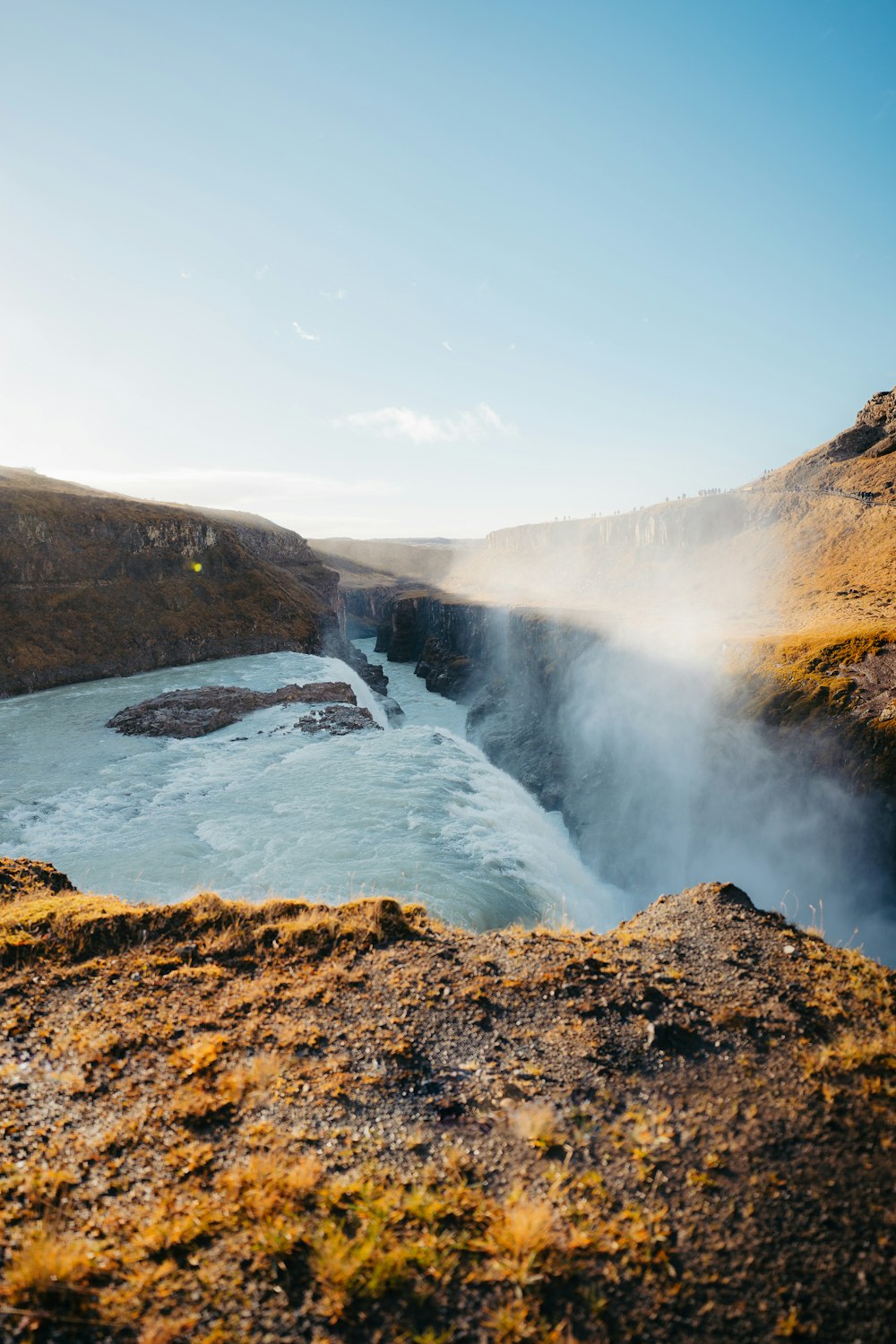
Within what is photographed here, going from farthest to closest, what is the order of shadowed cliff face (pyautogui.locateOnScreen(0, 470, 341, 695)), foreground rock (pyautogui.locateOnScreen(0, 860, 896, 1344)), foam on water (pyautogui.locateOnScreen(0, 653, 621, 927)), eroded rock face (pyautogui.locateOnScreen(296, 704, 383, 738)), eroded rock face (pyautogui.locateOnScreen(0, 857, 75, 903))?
1. shadowed cliff face (pyautogui.locateOnScreen(0, 470, 341, 695))
2. eroded rock face (pyautogui.locateOnScreen(296, 704, 383, 738))
3. foam on water (pyautogui.locateOnScreen(0, 653, 621, 927))
4. eroded rock face (pyautogui.locateOnScreen(0, 857, 75, 903))
5. foreground rock (pyautogui.locateOnScreen(0, 860, 896, 1344))

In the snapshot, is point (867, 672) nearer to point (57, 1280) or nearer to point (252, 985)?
point (252, 985)

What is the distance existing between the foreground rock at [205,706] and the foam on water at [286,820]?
1.07m

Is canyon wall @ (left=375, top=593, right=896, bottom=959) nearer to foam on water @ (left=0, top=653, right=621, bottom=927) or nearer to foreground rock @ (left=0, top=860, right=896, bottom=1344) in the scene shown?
foam on water @ (left=0, top=653, right=621, bottom=927)

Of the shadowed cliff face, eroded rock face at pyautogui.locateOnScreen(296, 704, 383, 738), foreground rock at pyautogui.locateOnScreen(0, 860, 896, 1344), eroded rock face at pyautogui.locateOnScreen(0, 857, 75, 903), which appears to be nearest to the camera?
foreground rock at pyautogui.locateOnScreen(0, 860, 896, 1344)

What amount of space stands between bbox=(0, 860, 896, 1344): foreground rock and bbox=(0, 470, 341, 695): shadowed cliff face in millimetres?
40436

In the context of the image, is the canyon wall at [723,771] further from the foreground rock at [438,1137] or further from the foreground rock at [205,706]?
the foreground rock at [205,706]

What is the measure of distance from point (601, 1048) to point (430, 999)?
2.10 metres

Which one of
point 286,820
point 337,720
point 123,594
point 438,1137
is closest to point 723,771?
point 286,820

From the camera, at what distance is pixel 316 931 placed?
26.7ft

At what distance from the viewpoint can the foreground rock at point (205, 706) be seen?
28094 millimetres

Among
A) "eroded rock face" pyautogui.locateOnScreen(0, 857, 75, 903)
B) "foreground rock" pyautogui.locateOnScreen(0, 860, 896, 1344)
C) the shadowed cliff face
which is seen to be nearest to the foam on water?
"eroded rock face" pyautogui.locateOnScreen(0, 857, 75, 903)

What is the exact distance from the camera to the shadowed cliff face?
4153 centimetres

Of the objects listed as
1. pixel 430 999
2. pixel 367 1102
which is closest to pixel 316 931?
pixel 430 999

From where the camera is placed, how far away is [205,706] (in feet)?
104
